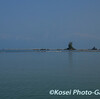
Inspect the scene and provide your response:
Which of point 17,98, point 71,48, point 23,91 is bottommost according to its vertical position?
point 17,98

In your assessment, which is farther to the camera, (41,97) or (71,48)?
(71,48)

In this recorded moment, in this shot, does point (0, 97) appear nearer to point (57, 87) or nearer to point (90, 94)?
point (57, 87)

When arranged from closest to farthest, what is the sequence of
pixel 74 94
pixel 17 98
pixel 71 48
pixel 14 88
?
pixel 17 98 → pixel 74 94 → pixel 14 88 → pixel 71 48

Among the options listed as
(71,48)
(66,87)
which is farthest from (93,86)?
(71,48)

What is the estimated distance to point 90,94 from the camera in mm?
11516

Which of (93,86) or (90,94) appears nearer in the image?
(90,94)

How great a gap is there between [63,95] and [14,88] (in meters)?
3.98

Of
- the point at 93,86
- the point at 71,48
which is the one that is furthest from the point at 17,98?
the point at 71,48

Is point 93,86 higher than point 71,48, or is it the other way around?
point 71,48

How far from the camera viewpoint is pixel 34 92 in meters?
12.1

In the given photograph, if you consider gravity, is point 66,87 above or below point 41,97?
above

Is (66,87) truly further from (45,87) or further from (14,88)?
(14,88)

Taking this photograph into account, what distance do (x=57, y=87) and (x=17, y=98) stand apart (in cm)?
358

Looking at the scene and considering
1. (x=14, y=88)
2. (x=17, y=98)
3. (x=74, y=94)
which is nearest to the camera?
(x=17, y=98)
